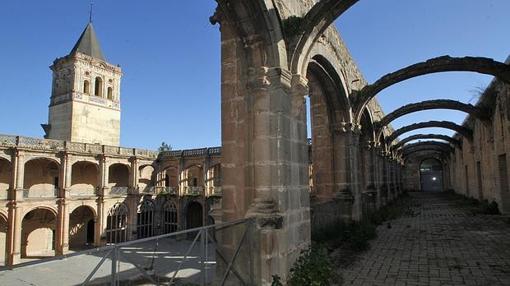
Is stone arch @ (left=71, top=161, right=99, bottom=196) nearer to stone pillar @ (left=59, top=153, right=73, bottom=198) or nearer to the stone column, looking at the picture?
the stone column

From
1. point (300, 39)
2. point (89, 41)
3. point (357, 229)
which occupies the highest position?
point (89, 41)

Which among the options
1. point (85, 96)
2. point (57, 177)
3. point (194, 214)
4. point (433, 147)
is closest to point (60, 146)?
point (57, 177)

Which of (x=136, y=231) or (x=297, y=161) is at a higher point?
(x=297, y=161)

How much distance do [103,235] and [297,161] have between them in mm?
26918

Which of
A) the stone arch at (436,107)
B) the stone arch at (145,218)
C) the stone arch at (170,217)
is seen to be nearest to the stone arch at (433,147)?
the stone arch at (436,107)

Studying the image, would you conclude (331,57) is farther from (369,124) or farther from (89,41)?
(89,41)

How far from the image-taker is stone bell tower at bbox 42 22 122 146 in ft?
118

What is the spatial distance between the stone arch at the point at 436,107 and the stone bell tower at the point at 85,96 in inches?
1246

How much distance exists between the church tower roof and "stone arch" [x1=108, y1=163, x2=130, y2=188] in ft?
44.7

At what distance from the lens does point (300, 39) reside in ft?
17.8

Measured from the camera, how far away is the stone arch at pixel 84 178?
28.4 meters

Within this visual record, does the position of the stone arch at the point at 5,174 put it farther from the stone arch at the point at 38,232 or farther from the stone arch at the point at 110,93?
the stone arch at the point at 110,93

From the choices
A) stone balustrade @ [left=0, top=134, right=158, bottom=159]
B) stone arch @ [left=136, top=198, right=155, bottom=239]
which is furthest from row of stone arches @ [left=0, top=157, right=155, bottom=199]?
stone arch @ [left=136, top=198, right=155, bottom=239]

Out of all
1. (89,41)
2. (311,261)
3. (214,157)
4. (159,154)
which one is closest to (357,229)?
(311,261)
